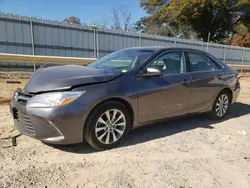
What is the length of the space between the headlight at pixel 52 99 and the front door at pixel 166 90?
3.63ft

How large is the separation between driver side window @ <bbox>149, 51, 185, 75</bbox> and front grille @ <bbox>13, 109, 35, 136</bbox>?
2106mm

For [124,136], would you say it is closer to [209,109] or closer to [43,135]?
[43,135]

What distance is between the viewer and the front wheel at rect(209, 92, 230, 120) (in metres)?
4.93

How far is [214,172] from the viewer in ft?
9.36

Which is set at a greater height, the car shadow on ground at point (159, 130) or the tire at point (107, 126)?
the tire at point (107, 126)

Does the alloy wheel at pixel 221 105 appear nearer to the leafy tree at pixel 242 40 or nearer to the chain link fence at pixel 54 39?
the chain link fence at pixel 54 39

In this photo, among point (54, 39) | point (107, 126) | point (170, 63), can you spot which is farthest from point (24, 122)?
point (54, 39)

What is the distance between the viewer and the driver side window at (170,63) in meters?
3.92

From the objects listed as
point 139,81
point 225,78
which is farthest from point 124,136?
point 225,78

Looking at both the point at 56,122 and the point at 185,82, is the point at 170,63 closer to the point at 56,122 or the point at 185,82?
the point at 185,82

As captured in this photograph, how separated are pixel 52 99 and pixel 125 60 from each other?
5.33 ft

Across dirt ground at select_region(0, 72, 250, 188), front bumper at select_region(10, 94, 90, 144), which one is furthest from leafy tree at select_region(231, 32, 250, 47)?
front bumper at select_region(10, 94, 90, 144)

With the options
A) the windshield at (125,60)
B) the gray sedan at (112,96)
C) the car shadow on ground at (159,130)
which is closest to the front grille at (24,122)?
the gray sedan at (112,96)

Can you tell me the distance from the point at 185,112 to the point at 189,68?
0.87m
